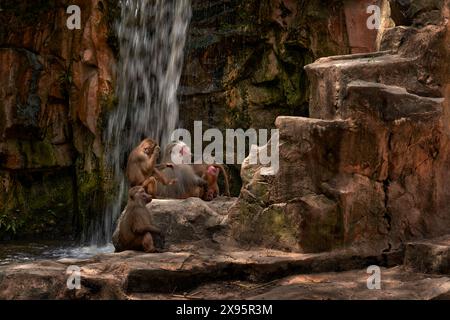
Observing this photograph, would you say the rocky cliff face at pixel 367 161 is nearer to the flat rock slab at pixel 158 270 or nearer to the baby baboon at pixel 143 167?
the flat rock slab at pixel 158 270

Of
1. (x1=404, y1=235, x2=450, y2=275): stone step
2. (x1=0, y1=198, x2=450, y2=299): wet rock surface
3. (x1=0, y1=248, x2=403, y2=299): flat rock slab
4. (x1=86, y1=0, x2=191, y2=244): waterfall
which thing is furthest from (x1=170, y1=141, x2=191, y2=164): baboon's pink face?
(x1=404, y1=235, x2=450, y2=275): stone step

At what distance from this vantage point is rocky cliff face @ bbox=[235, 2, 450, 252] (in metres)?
7.82

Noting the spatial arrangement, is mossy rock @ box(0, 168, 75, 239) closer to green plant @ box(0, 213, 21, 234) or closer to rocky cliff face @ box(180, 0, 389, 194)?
green plant @ box(0, 213, 21, 234)

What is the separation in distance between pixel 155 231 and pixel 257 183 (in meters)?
1.27

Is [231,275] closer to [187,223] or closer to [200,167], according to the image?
[187,223]

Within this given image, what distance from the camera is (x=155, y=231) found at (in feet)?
26.7

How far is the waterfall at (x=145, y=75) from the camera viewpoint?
49.7ft

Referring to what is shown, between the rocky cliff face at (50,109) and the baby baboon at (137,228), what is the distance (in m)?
6.78

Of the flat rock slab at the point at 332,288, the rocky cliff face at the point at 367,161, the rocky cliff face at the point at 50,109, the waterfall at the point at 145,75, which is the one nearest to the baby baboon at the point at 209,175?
the rocky cliff face at the point at 367,161

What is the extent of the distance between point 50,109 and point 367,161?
9323mm

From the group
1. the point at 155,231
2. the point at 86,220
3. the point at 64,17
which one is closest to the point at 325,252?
the point at 155,231

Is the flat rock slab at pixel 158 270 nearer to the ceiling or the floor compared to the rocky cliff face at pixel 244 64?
nearer to the floor

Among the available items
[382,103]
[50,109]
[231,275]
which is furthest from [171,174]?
[50,109]

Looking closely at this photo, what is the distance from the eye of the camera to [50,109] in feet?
50.9
